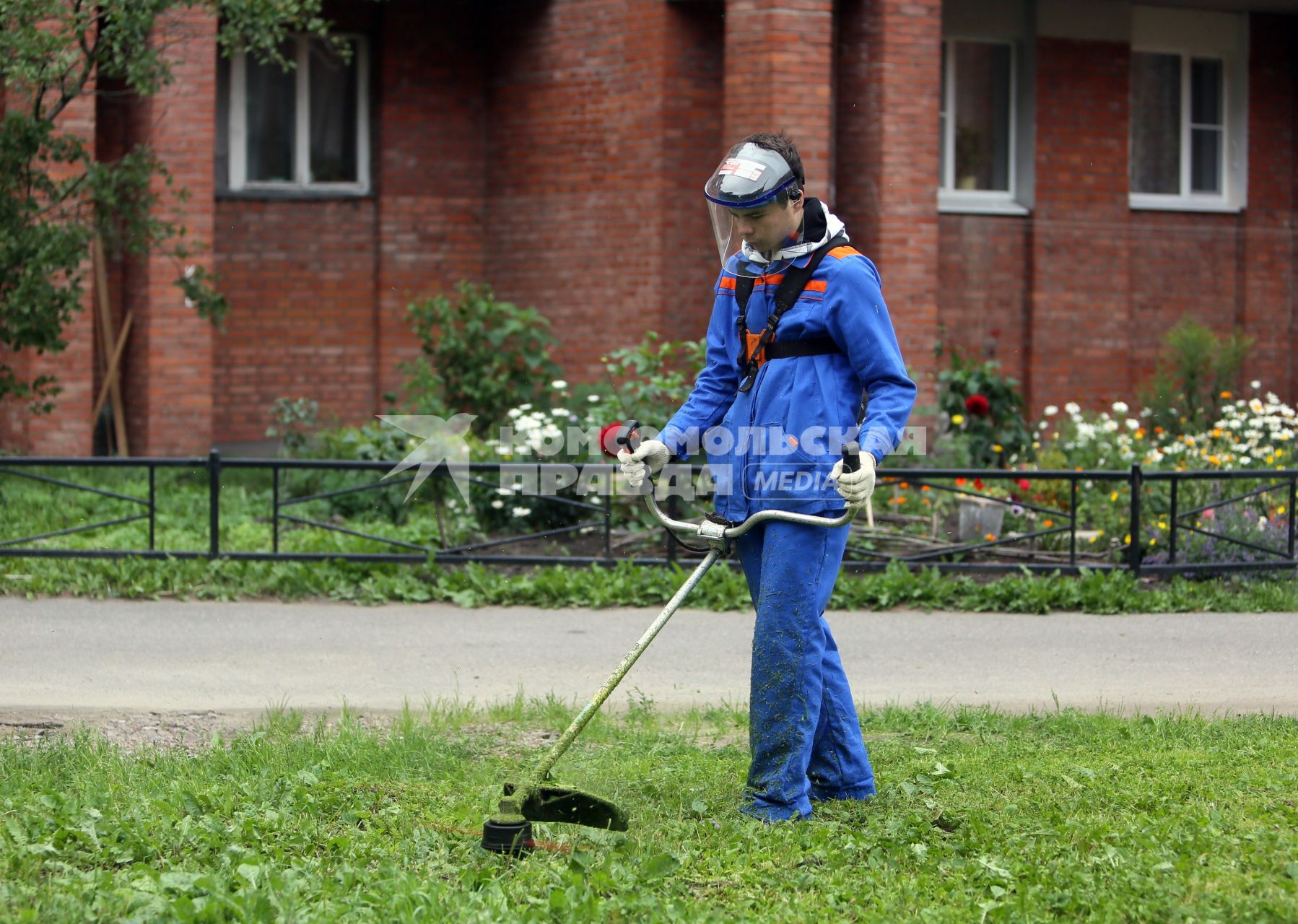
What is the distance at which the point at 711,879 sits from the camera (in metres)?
3.91

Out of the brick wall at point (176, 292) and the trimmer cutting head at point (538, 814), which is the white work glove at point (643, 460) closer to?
the trimmer cutting head at point (538, 814)

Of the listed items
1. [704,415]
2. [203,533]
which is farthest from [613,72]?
[704,415]

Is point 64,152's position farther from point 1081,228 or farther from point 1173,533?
point 1081,228

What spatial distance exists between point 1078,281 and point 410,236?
6535mm

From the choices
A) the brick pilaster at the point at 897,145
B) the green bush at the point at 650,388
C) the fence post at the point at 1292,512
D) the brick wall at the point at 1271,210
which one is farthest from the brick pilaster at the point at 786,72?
the brick wall at the point at 1271,210

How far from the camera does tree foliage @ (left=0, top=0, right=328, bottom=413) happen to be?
922 cm

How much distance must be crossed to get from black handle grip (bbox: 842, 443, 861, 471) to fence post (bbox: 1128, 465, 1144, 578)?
17.1ft

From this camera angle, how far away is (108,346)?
12.5 m

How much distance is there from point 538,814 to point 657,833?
1.37 ft

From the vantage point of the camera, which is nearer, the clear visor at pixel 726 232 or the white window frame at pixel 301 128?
the clear visor at pixel 726 232

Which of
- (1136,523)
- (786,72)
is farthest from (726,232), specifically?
(786,72)

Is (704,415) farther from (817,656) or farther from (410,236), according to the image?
(410,236)

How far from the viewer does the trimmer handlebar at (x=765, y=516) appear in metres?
4.03

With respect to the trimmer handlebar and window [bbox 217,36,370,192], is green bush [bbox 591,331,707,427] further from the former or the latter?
the trimmer handlebar
